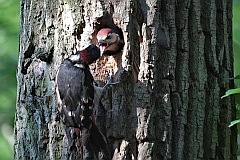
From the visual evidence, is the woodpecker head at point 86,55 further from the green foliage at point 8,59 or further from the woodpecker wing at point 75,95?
the green foliage at point 8,59

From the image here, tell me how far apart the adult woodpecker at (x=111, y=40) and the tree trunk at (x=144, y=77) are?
3cm

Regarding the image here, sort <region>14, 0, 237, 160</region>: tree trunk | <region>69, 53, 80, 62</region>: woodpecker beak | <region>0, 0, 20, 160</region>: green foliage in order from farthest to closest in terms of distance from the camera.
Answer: <region>0, 0, 20, 160</region>: green foliage, <region>69, 53, 80, 62</region>: woodpecker beak, <region>14, 0, 237, 160</region>: tree trunk

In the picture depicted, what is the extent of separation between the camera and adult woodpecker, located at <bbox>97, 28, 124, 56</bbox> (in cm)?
268

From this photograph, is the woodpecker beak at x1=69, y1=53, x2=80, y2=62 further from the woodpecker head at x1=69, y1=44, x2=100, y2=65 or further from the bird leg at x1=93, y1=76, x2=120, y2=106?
the bird leg at x1=93, y1=76, x2=120, y2=106

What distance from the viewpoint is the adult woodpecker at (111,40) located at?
2.68 m

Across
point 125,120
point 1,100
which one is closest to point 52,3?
point 125,120

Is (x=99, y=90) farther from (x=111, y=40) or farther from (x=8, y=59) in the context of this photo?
(x=8, y=59)

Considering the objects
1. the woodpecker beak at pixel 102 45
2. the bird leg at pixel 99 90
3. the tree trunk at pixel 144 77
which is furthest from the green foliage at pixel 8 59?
the bird leg at pixel 99 90

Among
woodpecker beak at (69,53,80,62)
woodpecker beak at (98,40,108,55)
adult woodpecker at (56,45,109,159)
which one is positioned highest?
woodpecker beak at (98,40,108,55)

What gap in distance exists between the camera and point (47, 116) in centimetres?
271

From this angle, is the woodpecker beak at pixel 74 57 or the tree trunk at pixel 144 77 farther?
the woodpecker beak at pixel 74 57

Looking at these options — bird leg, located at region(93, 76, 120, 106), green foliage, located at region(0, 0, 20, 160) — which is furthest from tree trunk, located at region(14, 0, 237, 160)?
green foliage, located at region(0, 0, 20, 160)

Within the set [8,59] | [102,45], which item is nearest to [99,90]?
[102,45]

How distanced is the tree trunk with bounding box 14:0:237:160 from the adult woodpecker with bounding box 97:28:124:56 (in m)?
0.03
